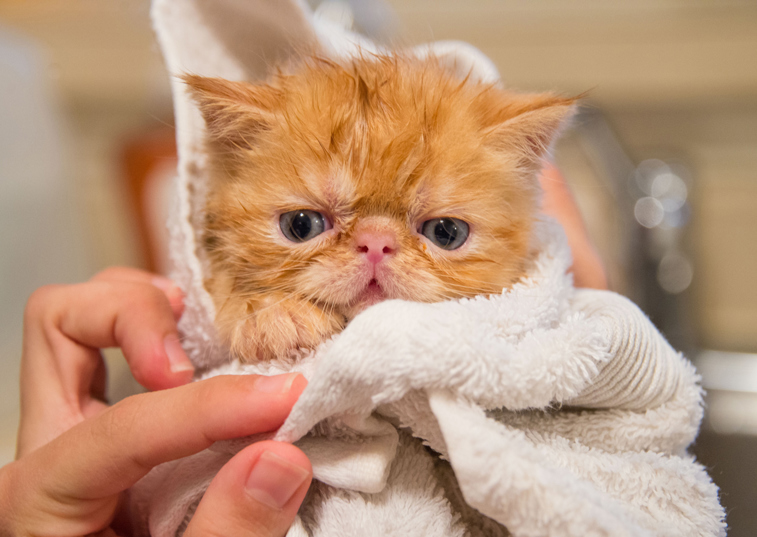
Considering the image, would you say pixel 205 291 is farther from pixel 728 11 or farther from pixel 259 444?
pixel 728 11

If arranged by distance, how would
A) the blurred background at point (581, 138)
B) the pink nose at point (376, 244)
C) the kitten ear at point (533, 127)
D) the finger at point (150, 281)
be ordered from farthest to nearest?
the blurred background at point (581, 138) → the finger at point (150, 281) → the kitten ear at point (533, 127) → the pink nose at point (376, 244)

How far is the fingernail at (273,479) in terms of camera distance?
0.54 metres

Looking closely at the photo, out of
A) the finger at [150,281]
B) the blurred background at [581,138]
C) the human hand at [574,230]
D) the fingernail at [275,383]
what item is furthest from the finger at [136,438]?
the blurred background at [581,138]

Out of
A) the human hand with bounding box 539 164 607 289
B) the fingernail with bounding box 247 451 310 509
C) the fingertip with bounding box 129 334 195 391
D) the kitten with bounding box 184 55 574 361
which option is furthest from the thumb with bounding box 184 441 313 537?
the human hand with bounding box 539 164 607 289

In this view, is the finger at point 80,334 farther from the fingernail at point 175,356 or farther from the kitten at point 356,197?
the kitten at point 356,197

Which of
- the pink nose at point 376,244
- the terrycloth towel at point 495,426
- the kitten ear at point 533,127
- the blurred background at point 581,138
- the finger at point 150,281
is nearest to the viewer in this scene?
the terrycloth towel at point 495,426

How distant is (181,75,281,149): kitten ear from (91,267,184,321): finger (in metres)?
0.36

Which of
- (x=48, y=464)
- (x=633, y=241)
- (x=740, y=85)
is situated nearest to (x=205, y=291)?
(x=48, y=464)

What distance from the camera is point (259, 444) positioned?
1.82 feet

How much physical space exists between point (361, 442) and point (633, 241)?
1.20m

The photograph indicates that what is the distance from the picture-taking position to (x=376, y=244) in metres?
0.68

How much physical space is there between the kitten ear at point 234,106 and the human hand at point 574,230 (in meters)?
0.58

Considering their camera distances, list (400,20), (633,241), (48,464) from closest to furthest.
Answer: (48,464), (633,241), (400,20)

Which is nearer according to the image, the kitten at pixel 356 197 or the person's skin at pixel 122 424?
the person's skin at pixel 122 424
